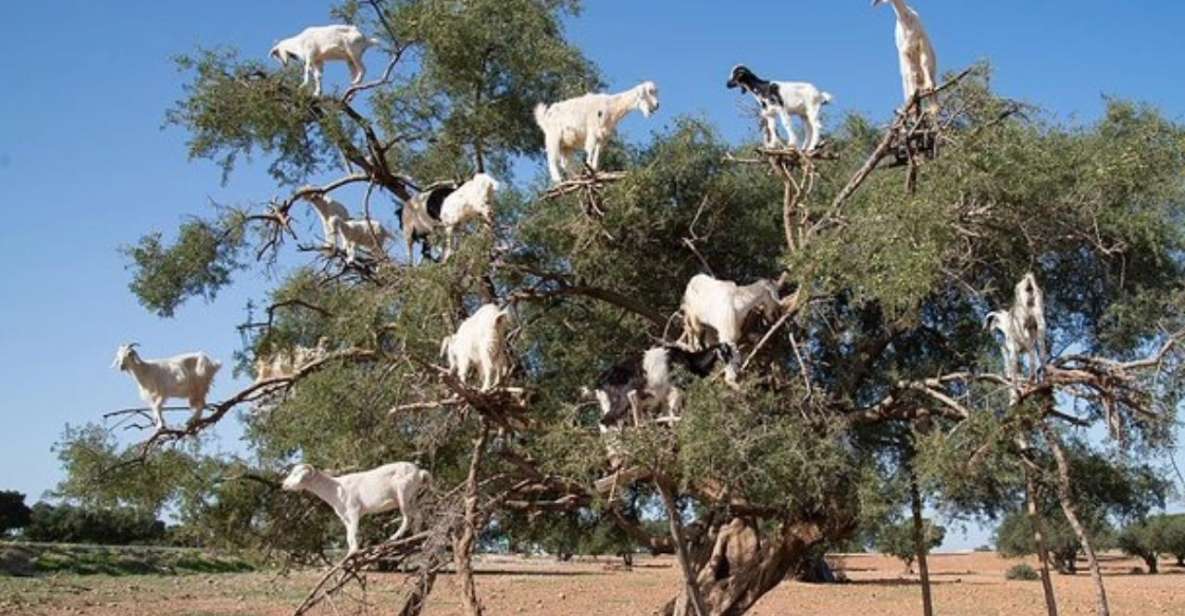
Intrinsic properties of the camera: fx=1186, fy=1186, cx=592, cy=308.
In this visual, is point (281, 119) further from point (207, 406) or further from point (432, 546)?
point (432, 546)

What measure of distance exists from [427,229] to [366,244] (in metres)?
0.83

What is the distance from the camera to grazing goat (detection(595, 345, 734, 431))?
29.7 ft

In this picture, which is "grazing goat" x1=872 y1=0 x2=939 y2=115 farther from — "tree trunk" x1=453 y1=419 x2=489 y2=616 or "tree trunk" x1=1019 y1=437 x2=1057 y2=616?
"tree trunk" x1=453 y1=419 x2=489 y2=616

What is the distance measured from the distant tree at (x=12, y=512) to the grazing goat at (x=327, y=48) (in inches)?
1720

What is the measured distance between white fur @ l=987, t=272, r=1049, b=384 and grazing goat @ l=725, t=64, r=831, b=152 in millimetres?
2233

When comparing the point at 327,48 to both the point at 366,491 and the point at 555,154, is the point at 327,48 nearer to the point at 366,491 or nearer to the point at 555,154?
the point at 555,154

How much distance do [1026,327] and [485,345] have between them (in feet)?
13.0

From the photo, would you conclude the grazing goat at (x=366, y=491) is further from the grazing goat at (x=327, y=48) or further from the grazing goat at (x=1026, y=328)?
the grazing goat at (x=1026, y=328)

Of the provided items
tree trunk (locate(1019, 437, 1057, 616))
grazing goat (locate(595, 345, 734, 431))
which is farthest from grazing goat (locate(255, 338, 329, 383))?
tree trunk (locate(1019, 437, 1057, 616))

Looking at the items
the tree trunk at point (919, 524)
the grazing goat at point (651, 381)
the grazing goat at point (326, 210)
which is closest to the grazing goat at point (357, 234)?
the grazing goat at point (326, 210)

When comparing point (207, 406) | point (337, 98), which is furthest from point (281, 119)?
point (207, 406)

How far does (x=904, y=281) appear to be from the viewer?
308 inches

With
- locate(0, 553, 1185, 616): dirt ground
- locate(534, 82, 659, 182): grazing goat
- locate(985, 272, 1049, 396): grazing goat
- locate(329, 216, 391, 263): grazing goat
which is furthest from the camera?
locate(0, 553, 1185, 616): dirt ground

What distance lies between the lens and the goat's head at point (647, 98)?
9.77 meters
